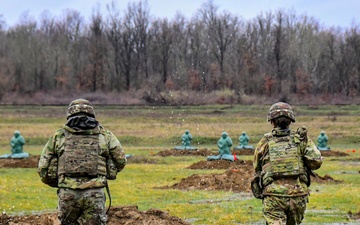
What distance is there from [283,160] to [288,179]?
28cm

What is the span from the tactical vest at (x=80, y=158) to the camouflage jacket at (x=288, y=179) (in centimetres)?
227

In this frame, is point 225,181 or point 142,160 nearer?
point 225,181

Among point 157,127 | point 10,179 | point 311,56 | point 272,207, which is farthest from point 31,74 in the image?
point 272,207

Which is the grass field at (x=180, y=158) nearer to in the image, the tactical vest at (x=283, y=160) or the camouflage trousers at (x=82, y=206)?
the tactical vest at (x=283, y=160)

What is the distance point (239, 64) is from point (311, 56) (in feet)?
31.3

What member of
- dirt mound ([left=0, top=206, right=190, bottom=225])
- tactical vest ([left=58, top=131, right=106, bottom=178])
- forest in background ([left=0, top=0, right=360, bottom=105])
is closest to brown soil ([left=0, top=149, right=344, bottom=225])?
dirt mound ([left=0, top=206, right=190, bottom=225])

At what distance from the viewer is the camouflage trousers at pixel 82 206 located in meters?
9.11

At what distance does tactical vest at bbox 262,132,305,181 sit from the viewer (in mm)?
9336

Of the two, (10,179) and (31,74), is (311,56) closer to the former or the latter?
(31,74)

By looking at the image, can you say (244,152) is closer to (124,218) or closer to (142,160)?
(142,160)

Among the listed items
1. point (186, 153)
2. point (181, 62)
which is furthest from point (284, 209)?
point (181, 62)

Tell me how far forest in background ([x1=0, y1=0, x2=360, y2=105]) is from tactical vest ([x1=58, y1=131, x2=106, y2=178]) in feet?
183

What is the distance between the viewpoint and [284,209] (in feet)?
30.4

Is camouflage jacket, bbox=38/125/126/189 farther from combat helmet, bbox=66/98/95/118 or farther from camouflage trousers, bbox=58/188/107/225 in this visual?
combat helmet, bbox=66/98/95/118
